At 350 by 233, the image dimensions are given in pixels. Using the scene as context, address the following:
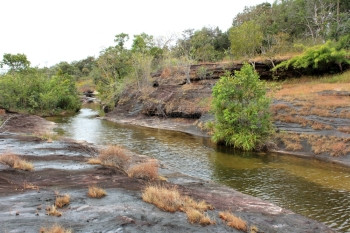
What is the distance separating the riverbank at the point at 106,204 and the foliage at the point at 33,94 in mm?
39603

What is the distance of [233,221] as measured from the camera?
1012 cm

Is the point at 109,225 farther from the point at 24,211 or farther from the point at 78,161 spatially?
the point at 78,161

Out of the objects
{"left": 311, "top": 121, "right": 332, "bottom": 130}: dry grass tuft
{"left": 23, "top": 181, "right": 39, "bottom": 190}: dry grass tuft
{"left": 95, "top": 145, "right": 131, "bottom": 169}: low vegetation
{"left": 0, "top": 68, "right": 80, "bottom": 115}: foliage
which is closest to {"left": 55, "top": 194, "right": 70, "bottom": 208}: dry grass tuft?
{"left": 23, "top": 181, "right": 39, "bottom": 190}: dry grass tuft

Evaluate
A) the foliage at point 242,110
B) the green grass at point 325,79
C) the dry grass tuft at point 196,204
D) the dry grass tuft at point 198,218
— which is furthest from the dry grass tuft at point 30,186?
the green grass at point 325,79

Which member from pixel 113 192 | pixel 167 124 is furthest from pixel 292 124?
pixel 113 192

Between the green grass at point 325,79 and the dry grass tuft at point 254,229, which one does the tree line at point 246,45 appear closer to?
the green grass at point 325,79

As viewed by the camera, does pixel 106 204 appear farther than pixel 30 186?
No

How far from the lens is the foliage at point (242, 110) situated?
26938mm

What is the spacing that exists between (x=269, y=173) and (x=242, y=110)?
8622mm

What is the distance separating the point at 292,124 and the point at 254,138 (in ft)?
15.4

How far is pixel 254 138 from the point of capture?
86.6 feet

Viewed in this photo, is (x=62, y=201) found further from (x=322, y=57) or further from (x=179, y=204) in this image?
(x=322, y=57)

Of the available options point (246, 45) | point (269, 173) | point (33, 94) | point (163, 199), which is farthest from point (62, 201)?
point (33, 94)

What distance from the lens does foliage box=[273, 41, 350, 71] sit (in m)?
39.9
